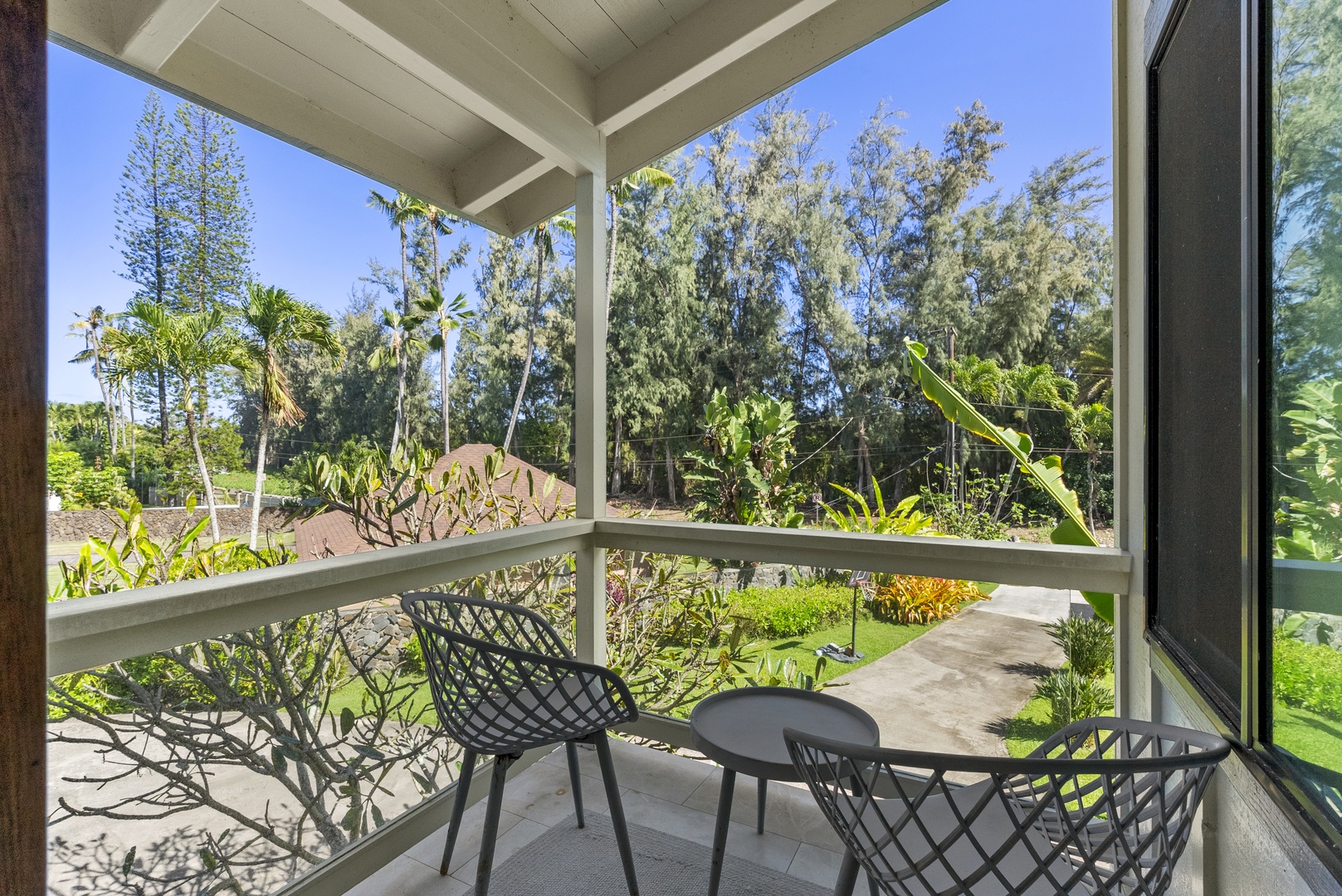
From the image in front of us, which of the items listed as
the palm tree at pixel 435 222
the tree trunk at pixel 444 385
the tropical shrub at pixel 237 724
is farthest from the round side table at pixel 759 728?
the palm tree at pixel 435 222

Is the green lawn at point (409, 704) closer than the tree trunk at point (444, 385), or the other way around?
the green lawn at point (409, 704)

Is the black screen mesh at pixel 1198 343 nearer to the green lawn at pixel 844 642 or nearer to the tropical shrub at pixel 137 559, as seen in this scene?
the green lawn at pixel 844 642

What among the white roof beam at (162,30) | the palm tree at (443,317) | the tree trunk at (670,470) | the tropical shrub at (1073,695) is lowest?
the tropical shrub at (1073,695)

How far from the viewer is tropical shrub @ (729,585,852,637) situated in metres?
2.55

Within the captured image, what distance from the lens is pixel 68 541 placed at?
1580 millimetres

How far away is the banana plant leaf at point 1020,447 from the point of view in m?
2.21

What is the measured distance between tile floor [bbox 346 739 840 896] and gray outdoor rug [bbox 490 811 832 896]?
34 mm

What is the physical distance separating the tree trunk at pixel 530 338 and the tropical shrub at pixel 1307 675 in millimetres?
3041

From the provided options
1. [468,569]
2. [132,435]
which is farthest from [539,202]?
[132,435]

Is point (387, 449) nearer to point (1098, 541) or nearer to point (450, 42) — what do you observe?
point (450, 42)

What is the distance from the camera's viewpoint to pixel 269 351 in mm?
2016

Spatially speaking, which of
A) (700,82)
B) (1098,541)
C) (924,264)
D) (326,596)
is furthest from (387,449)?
(1098,541)

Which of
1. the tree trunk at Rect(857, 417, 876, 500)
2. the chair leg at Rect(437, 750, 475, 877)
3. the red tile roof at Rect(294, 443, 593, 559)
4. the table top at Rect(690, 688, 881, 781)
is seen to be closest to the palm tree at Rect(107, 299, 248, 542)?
the red tile roof at Rect(294, 443, 593, 559)

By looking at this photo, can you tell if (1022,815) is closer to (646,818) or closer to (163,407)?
(646,818)
